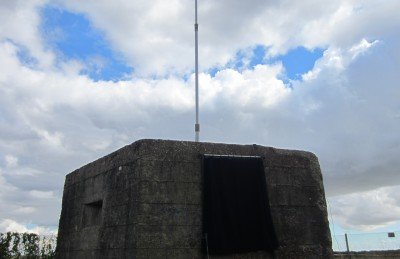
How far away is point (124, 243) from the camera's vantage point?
7199 mm

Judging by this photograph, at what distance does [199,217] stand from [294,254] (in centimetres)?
192

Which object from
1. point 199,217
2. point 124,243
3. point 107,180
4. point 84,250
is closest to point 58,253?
point 84,250

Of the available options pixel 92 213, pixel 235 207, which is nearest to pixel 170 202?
pixel 235 207

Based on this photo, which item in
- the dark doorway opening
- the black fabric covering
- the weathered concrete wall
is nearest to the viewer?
the weathered concrete wall

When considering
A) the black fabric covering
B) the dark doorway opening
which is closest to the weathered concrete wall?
the dark doorway opening

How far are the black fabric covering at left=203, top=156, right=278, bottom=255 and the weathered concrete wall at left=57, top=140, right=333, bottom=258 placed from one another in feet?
0.52

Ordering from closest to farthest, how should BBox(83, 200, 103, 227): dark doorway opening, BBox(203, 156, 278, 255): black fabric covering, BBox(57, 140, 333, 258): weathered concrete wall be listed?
BBox(57, 140, 333, 258): weathered concrete wall → BBox(203, 156, 278, 255): black fabric covering → BBox(83, 200, 103, 227): dark doorway opening

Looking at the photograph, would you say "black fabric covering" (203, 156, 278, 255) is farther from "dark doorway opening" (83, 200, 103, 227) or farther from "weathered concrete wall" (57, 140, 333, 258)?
"dark doorway opening" (83, 200, 103, 227)

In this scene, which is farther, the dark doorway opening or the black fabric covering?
the dark doorway opening

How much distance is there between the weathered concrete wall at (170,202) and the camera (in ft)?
23.6

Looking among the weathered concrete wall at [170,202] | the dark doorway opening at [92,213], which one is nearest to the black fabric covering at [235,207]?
the weathered concrete wall at [170,202]

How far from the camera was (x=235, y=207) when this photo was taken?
7.70 m

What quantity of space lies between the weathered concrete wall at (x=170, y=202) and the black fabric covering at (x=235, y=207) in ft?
0.52

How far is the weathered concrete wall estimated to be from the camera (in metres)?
7.20
